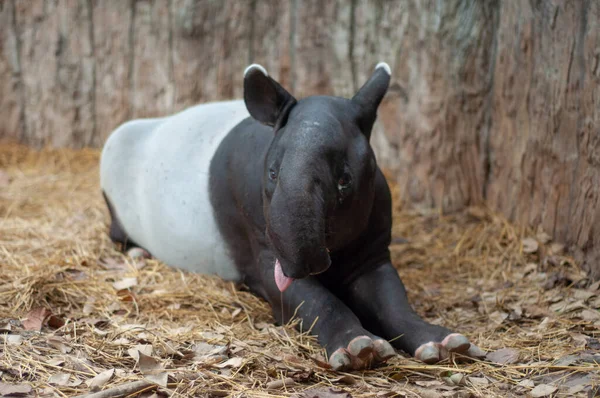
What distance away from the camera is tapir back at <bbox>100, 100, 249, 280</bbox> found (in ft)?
15.1

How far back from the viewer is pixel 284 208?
311cm

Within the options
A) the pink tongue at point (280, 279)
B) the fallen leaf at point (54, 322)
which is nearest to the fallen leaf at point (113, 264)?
the fallen leaf at point (54, 322)

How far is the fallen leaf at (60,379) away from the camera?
299 centimetres

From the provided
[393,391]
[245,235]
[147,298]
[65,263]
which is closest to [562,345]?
[393,391]

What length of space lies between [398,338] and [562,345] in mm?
769

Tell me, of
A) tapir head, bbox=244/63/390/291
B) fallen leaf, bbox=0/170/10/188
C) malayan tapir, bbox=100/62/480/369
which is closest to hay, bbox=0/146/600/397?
malayan tapir, bbox=100/62/480/369

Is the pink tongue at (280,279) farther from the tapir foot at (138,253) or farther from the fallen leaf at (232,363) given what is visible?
the tapir foot at (138,253)

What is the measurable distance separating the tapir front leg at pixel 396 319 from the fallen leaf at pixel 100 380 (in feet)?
4.36

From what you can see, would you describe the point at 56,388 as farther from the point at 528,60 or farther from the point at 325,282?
the point at 528,60

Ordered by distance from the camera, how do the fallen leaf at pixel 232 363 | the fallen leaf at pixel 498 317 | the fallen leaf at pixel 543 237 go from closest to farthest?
the fallen leaf at pixel 232 363 < the fallen leaf at pixel 498 317 < the fallen leaf at pixel 543 237

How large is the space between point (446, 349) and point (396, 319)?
1.25ft

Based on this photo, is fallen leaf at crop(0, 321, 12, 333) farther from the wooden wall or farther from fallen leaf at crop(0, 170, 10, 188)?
fallen leaf at crop(0, 170, 10, 188)

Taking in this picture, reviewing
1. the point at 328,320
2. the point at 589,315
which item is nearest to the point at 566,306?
the point at 589,315

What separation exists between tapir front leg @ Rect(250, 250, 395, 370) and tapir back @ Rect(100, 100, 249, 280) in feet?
1.94
